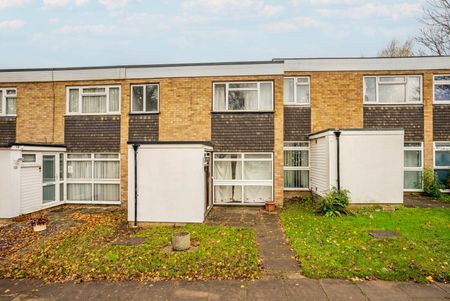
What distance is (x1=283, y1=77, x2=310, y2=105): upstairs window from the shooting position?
12.6 m

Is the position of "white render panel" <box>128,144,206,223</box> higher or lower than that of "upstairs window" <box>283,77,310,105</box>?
lower

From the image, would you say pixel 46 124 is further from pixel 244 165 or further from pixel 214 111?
pixel 244 165

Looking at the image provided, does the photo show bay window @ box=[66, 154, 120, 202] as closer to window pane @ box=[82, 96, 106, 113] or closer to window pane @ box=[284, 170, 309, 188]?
window pane @ box=[82, 96, 106, 113]

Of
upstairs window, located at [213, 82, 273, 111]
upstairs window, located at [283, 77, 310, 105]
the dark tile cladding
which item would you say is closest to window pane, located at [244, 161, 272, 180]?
the dark tile cladding

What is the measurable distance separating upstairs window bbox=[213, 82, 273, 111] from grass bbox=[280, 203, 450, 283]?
4156mm

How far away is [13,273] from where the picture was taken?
17.2 ft

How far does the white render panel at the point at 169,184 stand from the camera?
27.3 feet

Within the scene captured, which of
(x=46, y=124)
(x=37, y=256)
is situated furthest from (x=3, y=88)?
(x=37, y=256)

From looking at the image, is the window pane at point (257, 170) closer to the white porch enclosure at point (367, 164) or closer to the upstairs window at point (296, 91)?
the white porch enclosure at point (367, 164)

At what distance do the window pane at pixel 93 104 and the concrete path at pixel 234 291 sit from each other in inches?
316

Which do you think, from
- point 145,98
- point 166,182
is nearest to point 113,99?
point 145,98

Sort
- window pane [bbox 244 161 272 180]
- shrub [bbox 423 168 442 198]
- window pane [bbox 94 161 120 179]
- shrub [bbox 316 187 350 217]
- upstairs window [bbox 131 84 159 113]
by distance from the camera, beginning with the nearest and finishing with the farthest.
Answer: shrub [bbox 316 187 350 217], window pane [bbox 244 161 272 180], upstairs window [bbox 131 84 159 113], window pane [bbox 94 161 120 179], shrub [bbox 423 168 442 198]

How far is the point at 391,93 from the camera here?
12.4 metres

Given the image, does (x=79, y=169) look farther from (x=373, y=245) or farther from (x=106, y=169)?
(x=373, y=245)
